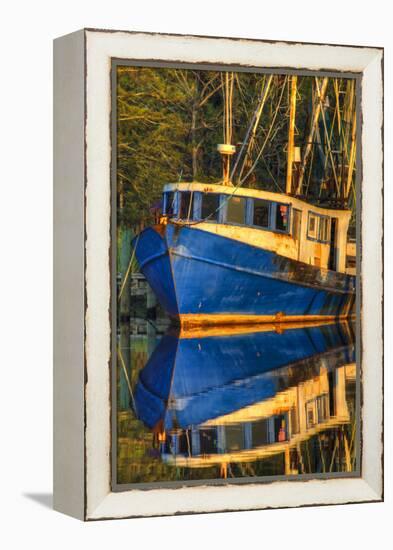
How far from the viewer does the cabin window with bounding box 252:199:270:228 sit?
415 inches

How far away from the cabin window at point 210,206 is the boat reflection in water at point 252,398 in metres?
0.62

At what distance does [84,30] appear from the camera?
391 inches

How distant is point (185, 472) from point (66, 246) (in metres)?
1.38

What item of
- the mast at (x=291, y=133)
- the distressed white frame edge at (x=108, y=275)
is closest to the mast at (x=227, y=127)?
the distressed white frame edge at (x=108, y=275)

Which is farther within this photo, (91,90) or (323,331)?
(323,331)

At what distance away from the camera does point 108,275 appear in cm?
1002

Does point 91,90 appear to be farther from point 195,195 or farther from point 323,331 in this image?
point 323,331

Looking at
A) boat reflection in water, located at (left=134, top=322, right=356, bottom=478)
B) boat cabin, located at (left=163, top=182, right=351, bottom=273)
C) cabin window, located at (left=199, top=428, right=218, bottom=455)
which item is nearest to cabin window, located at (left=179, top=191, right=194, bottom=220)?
boat cabin, located at (left=163, top=182, right=351, bottom=273)

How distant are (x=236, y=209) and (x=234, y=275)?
1.21 feet

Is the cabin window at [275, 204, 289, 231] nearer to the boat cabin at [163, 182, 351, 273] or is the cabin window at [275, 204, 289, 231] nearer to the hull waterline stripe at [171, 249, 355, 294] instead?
the boat cabin at [163, 182, 351, 273]

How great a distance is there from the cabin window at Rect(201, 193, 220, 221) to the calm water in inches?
24.8

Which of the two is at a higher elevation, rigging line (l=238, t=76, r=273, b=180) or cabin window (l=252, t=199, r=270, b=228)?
rigging line (l=238, t=76, r=273, b=180)

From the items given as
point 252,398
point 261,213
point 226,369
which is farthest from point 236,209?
point 252,398

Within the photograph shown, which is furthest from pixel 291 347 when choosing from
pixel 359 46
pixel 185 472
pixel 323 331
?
pixel 359 46
